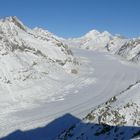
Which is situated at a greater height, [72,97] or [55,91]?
[55,91]

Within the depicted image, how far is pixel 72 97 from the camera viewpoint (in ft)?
126

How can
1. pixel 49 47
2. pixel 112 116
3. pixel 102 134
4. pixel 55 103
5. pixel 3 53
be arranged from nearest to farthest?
pixel 102 134 → pixel 112 116 → pixel 55 103 → pixel 3 53 → pixel 49 47

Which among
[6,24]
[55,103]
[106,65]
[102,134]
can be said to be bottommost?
[102,134]

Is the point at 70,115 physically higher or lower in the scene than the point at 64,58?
lower

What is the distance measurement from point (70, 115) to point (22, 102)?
286 inches

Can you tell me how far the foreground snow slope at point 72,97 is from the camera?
29750 millimetres

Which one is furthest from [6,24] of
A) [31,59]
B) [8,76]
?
[8,76]

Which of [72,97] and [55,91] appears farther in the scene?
[55,91]

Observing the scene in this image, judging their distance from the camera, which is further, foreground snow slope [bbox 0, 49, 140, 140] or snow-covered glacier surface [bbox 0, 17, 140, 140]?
foreground snow slope [bbox 0, 49, 140, 140]

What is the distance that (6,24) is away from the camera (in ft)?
176

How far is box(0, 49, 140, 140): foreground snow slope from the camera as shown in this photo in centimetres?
2975

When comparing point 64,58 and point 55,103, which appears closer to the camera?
point 55,103

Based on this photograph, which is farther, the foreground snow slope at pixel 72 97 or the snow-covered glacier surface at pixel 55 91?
the foreground snow slope at pixel 72 97

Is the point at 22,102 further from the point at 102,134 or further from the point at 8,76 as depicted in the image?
the point at 102,134
